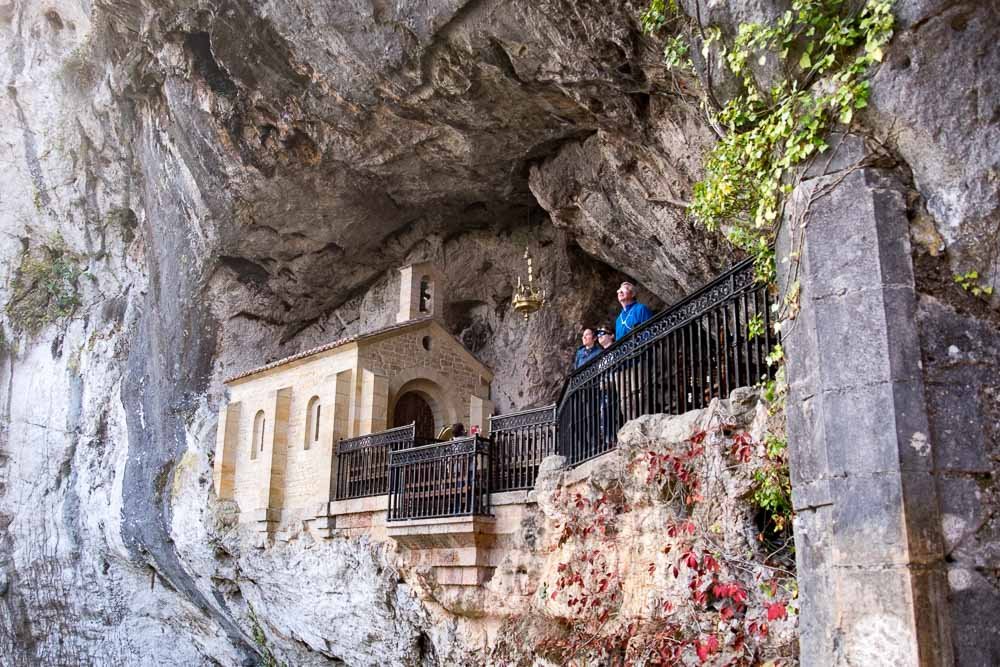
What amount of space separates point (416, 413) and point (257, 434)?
3.68 m

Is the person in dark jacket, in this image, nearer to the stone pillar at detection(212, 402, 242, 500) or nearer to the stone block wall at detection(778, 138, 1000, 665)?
the stone block wall at detection(778, 138, 1000, 665)

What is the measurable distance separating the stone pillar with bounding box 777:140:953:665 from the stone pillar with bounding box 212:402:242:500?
14.9 metres

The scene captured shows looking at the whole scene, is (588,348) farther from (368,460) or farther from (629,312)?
(368,460)

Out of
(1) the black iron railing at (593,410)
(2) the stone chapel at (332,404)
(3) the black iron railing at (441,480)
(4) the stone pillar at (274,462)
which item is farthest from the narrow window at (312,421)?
(3) the black iron railing at (441,480)

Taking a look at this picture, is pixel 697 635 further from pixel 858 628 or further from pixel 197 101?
pixel 197 101

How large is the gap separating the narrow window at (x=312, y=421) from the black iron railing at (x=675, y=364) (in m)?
7.33

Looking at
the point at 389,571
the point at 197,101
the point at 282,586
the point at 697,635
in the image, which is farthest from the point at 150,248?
the point at 697,635

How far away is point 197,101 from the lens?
57.4 ft

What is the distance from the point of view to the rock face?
12.8 m

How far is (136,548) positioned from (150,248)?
23.1ft

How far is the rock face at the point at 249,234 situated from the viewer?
503 inches

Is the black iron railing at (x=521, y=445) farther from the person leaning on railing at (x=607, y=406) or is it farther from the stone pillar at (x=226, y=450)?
the stone pillar at (x=226, y=450)

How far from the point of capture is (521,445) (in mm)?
11055

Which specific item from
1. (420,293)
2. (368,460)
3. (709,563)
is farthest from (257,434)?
(709,563)
